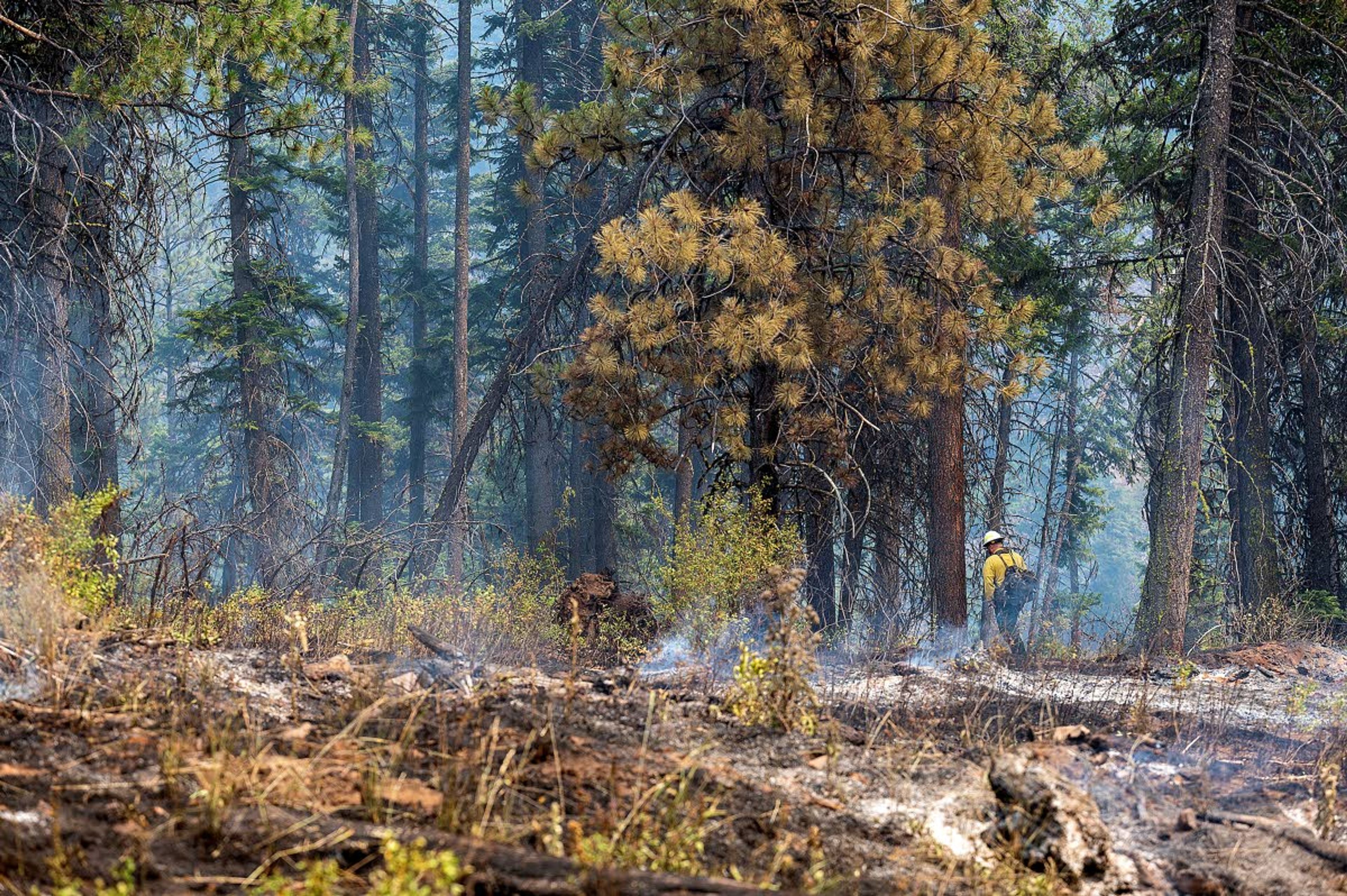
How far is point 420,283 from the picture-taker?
91.8 ft

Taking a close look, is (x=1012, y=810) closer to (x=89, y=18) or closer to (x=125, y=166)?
(x=125, y=166)

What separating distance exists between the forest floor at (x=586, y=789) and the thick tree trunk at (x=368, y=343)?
1862 cm

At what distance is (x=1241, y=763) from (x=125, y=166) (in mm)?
8670

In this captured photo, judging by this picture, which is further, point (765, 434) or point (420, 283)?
point (420, 283)

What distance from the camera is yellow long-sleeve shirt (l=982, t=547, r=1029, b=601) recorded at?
45.8 feet

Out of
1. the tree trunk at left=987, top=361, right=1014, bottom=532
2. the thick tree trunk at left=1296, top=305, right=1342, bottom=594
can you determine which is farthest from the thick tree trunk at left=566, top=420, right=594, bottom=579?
the thick tree trunk at left=1296, top=305, right=1342, bottom=594

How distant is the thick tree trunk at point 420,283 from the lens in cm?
2759

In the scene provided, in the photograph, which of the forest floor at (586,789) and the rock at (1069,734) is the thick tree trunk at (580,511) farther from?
the rock at (1069,734)

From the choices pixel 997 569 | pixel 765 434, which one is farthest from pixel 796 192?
pixel 997 569

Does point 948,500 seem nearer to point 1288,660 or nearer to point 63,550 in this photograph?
point 1288,660

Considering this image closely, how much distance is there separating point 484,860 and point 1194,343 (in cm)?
1057

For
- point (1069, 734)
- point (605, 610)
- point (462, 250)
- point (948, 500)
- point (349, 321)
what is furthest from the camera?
point (349, 321)

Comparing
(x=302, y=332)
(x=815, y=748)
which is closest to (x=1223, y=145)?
(x=815, y=748)

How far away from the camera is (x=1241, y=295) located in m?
14.3
